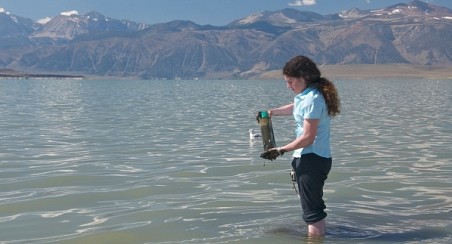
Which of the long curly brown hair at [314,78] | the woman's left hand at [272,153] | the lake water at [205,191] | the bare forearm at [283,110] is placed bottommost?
the lake water at [205,191]

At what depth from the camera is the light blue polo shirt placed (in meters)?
9.00

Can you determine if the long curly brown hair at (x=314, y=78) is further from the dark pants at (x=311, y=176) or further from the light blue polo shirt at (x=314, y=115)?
the dark pants at (x=311, y=176)

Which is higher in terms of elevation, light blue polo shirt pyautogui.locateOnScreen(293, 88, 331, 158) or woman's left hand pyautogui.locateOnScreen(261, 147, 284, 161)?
light blue polo shirt pyautogui.locateOnScreen(293, 88, 331, 158)

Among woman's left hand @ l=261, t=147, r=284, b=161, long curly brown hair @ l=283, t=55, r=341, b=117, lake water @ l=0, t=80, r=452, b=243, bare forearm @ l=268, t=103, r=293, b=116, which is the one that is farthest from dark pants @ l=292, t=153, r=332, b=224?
lake water @ l=0, t=80, r=452, b=243

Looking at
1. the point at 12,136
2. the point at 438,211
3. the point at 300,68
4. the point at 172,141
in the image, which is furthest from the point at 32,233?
the point at 12,136

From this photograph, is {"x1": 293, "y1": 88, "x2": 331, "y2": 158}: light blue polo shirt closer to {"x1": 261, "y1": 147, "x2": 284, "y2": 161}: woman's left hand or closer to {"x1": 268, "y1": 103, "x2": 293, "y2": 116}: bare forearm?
{"x1": 261, "y1": 147, "x2": 284, "y2": 161}: woman's left hand

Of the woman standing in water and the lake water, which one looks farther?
the lake water

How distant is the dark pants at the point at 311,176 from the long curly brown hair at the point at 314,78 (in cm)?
73

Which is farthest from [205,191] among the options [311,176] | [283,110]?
[311,176]

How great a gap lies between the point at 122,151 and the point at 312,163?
46.2 ft

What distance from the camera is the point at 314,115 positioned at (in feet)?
29.4

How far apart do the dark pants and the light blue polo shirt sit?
9cm

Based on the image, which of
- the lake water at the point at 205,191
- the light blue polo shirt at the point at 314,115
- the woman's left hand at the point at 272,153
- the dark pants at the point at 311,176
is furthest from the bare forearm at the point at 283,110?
the lake water at the point at 205,191

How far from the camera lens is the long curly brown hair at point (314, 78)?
30.0 feet
